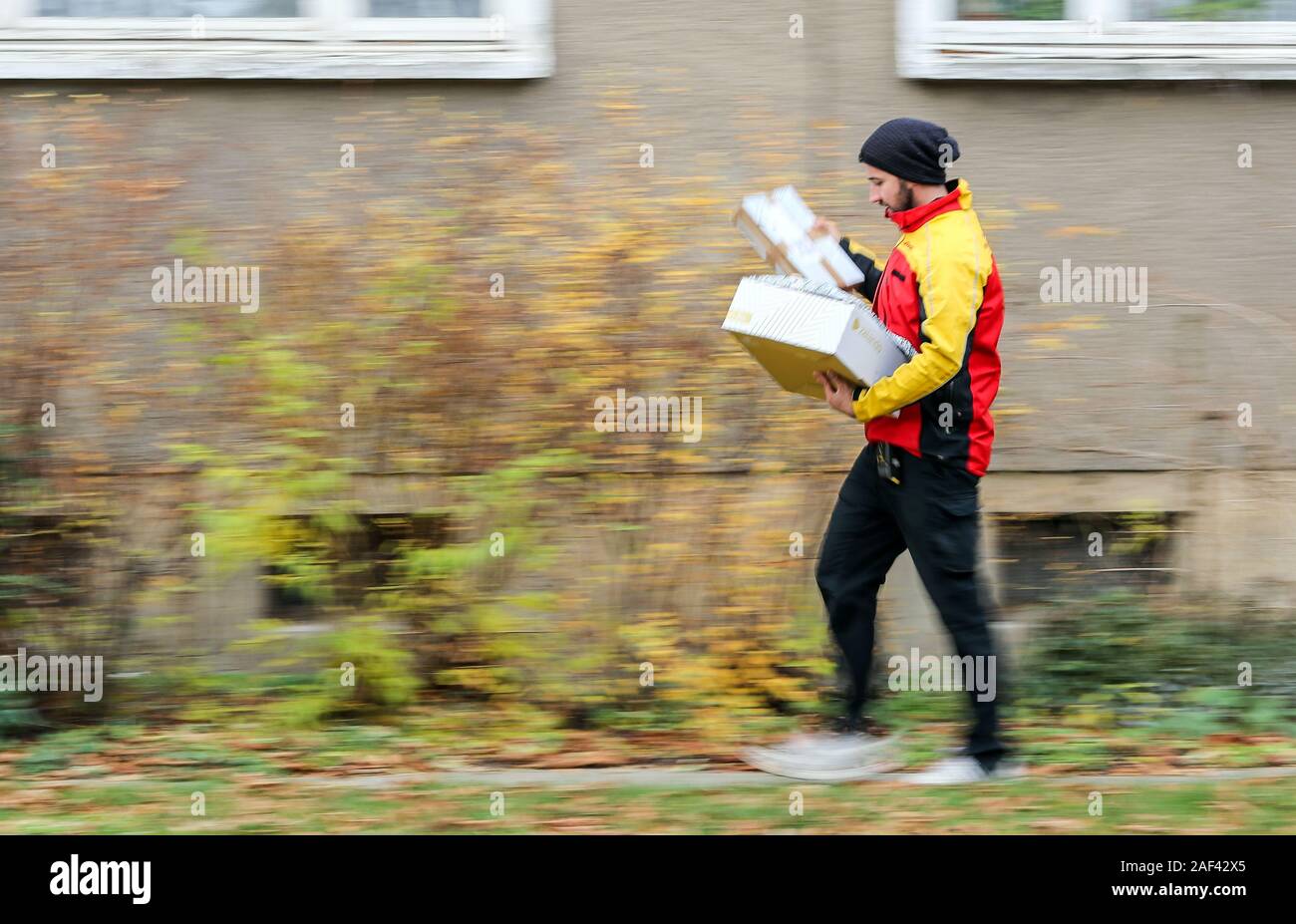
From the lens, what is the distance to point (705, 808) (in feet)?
14.3

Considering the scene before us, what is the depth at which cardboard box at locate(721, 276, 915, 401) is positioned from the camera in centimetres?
409

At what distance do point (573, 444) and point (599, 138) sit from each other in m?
1.65

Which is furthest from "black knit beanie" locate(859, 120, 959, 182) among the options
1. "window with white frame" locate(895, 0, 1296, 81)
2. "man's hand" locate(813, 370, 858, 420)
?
"window with white frame" locate(895, 0, 1296, 81)

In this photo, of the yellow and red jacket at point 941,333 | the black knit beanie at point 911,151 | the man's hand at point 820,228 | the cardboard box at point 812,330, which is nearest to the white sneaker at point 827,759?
the yellow and red jacket at point 941,333

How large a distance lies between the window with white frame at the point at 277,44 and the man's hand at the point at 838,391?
2.47m

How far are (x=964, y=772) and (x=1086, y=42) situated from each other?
331 cm

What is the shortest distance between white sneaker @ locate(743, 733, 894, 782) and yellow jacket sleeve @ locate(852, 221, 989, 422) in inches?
43.6

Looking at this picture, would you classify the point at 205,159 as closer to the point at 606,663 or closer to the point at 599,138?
the point at 599,138

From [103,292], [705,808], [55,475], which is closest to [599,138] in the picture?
[103,292]

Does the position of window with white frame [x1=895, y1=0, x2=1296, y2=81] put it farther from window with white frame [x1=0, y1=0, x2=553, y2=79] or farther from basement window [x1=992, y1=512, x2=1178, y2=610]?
basement window [x1=992, y1=512, x2=1178, y2=610]

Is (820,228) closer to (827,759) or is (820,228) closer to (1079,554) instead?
(827,759)

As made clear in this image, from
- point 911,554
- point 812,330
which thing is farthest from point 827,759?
point 812,330

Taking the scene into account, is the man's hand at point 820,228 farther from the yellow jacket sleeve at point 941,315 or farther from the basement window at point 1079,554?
the basement window at point 1079,554
